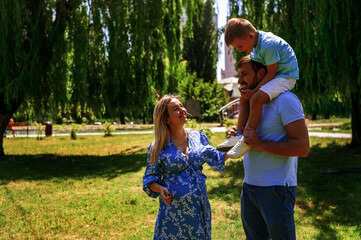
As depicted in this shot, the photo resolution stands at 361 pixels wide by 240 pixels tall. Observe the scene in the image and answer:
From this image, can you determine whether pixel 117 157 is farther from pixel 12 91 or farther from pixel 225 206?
pixel 225 206

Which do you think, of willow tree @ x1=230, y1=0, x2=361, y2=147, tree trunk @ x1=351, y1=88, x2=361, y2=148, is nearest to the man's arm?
willow tree @ x1=230, y1=0, x2=361, y2=147

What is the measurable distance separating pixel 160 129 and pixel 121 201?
387cm

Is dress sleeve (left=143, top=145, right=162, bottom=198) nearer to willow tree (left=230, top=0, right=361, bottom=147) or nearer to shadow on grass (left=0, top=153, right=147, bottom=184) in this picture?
willow tree (left=230, top=0, right=361, bottom=147)

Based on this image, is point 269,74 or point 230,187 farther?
point 230,187

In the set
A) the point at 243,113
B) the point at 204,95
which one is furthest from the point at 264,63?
the point at 204,95

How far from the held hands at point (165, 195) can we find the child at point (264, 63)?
71 centimetres

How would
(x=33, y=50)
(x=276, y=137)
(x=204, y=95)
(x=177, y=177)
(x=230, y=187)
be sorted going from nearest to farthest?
(x=276, y=137) < (x=177, y=177) < (x=230, y=187) < (x=33, y=50) < (x=204, y=95)

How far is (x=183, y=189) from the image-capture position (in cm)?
261

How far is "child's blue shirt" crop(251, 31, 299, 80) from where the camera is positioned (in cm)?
195

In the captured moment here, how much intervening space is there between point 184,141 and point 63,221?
126 inches

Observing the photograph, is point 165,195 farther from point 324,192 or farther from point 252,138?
point 324,192

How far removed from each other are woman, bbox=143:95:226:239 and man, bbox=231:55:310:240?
0.68m

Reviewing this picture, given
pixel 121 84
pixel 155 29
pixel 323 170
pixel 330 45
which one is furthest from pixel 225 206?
pixel 155 29

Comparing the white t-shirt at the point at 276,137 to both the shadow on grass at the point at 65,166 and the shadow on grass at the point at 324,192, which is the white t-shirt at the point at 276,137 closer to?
the shadow on grass at the point at 324,192
